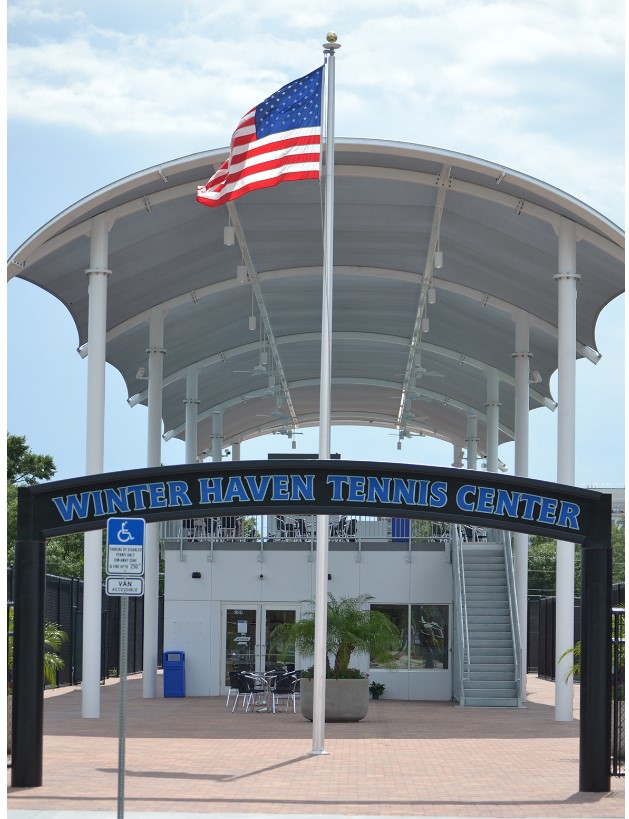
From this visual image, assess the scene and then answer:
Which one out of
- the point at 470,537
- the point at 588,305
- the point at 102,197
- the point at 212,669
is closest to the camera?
the point at 102,197

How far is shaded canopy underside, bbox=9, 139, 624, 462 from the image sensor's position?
21.3m

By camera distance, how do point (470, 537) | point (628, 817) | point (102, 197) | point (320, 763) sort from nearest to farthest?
point (628, 817), point (320, 763), point (102, 197), point (470, 537)

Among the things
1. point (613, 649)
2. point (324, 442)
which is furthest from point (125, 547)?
point (613, 649)

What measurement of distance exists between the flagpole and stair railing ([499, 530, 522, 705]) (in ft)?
28.9

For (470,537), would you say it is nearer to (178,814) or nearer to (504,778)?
(504,778)

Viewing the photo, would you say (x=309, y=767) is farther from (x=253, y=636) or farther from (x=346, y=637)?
(x=253, y=636)

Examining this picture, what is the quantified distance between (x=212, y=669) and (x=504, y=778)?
14786 millimetres

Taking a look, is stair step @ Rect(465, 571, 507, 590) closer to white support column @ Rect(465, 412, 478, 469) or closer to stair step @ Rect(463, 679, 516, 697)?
stair step @ Rect(463, 679, 516, 697)

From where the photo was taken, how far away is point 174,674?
27.7m

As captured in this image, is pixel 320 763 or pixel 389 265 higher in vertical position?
pixel 389 265

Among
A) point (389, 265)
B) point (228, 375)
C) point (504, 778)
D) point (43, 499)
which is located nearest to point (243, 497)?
point (43, 499)

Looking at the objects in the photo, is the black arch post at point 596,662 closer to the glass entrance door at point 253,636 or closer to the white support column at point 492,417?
the glass entrance door at point 253,636

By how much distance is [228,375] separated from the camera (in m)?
37.6

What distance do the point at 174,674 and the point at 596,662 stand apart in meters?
16.4
